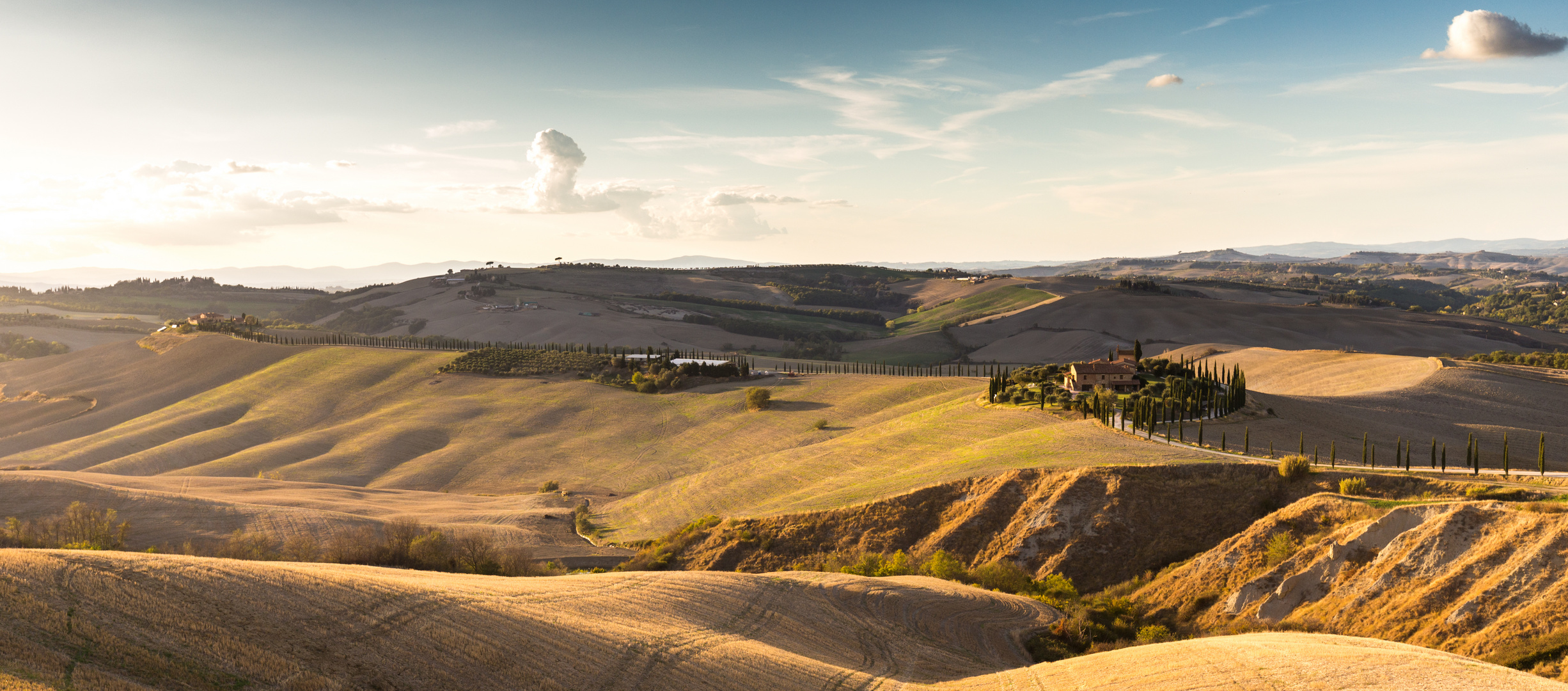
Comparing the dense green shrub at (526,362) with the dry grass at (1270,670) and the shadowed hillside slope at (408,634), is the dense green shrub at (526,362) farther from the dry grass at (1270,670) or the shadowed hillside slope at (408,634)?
the dry grass at (1270,670)

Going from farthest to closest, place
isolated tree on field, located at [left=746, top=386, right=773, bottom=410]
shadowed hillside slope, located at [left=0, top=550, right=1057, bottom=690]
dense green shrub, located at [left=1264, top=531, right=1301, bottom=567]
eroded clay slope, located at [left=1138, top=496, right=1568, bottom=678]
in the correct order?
isolated tree on field, located at [left=746, top=386, right=773, bottom=410] → dense green shrub, located at [left=1264, top=531, right=1301, bottom=567] → eroded clay slope, located at [left=1138, top=496, right=1568, bottom=678] → shadowed hillside slope, located at [left=0, top=550, right=1057, bottom=690]

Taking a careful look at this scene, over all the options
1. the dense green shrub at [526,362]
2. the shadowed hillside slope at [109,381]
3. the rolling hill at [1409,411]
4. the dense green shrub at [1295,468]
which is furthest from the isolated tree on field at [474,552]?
the shadowed hillside slope at [109,381]

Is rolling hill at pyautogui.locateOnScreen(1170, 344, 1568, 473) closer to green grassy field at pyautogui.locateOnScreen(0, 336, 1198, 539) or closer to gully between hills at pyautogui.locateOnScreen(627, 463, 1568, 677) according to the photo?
gully between hills at pyautogui.locateOnScreen(627, 463, 1568, 677)

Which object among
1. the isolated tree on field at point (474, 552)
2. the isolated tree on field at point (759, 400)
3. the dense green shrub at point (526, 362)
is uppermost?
the dense green shrub at point (526, 362)

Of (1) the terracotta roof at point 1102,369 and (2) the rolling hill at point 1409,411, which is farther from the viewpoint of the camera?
(1) the terracotta roof at point 1102,369

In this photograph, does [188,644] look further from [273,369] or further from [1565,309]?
[1565,309]

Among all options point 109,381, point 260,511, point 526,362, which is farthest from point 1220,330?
point 109,381

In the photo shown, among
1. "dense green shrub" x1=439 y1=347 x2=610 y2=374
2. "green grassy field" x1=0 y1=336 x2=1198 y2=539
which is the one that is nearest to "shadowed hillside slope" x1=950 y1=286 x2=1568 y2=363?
"green grassy field" x1=0 y1=336 x2=1198 y2=539
